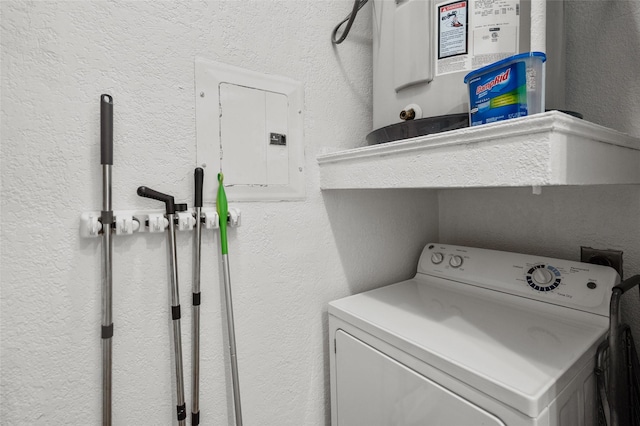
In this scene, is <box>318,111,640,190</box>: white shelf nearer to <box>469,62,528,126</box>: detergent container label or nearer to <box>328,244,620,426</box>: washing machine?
<box>469,62,528,126</box>: detergent container label

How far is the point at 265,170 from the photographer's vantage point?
3.35 feet

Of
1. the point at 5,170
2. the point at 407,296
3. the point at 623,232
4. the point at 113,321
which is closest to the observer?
the point at 5,170

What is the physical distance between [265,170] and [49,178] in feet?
1.83

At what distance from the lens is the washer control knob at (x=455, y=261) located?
1217mm

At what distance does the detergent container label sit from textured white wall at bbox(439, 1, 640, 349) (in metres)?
0.67

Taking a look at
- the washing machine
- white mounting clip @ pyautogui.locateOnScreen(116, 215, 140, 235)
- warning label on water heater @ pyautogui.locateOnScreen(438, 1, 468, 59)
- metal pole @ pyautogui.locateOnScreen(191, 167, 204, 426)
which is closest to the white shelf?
warning label on water heater @ pyautogui.locateOnScreen(438, 1, 468, 59)

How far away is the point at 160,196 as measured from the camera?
0.82 meters

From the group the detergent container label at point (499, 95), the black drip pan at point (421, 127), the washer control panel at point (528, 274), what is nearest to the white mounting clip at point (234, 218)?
the black drip pan at point (421, 127)

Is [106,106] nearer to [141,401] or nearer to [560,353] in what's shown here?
[141,401]

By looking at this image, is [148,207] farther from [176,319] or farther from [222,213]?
[176,319]

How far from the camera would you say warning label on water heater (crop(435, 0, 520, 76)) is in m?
0.77

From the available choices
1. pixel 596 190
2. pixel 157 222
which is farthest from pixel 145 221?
pixel 596 190

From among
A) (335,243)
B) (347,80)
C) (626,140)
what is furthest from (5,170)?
(626,140)

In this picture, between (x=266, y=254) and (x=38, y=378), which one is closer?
(x=38, y=378)
